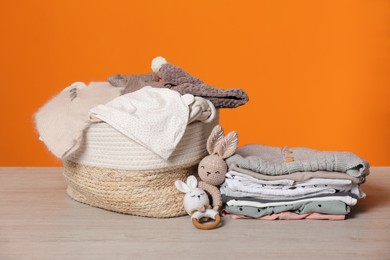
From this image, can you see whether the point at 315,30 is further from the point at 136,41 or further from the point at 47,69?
the point at 47,69

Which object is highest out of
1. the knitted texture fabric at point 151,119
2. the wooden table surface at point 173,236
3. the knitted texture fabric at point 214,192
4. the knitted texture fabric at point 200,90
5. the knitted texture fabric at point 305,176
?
the knitted texture fabric at point 200,90

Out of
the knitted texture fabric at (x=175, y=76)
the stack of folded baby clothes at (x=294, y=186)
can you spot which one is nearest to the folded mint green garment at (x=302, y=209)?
the stack of folded baby clothes at (x=294, y=186)

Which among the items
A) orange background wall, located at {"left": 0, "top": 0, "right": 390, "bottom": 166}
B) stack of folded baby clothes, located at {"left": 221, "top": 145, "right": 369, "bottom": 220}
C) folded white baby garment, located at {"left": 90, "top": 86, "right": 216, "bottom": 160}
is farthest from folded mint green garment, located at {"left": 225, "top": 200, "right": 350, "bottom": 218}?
orange background wall, located at {"left": 0, "top": 0, "right": 390, "bottom": 166}

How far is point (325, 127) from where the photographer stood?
280 centimetres

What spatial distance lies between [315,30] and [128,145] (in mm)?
1399

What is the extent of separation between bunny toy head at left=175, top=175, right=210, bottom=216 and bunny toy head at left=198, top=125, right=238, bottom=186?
0.11 ft

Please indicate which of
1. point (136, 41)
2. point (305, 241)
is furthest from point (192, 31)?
point (305, 241)

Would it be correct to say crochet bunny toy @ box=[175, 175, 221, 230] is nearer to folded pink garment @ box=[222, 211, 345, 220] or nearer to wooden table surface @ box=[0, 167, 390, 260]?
wooden table surface @ box=[0, 167, 390, 260]

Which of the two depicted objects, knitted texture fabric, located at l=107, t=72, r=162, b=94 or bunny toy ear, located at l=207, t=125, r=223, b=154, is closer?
bunny toy ear, located at l=207, t=125, r=223, b=154

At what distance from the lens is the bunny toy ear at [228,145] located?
164 centimetres

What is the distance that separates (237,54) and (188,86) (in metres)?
1.06

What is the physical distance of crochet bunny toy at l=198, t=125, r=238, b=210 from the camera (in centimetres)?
163

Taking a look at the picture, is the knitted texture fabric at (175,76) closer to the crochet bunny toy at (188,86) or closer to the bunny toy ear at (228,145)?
the crochet bunny toy at (188,86)

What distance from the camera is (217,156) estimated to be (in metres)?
1.64
